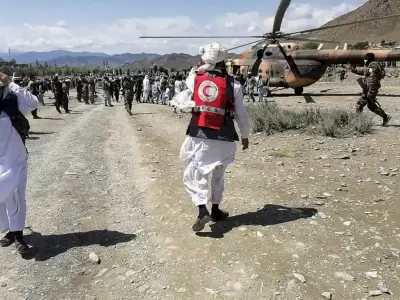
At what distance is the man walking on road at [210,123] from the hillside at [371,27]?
327ft

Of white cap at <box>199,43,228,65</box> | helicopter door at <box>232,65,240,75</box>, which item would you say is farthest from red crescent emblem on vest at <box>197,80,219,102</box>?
helicopter door at <box>232,65,240,75</box>

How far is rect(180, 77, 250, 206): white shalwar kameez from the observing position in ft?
14.3

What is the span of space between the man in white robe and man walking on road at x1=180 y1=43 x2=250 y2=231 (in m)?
1.55

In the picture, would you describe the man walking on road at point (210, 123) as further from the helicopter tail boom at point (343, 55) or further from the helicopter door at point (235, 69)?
the helicopter door at point (235, 69)

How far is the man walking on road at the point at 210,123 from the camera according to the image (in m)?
4.26

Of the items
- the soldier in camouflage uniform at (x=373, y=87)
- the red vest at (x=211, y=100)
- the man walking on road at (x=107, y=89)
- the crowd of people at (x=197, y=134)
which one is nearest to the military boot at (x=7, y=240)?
the crowd of people at (x=197, y=134)

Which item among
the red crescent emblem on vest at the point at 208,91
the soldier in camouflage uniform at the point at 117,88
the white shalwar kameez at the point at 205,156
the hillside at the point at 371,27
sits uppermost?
the hillside at the point at 371,27

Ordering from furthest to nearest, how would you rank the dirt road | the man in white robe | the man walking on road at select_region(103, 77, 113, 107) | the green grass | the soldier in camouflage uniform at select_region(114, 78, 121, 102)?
1. the soldier in camouflage uniform at select_region(114, 78, 121, 102)
2. the man walking on road at select_region(103, 77, 113, 107)
3. the green grass
4. the man in white robe
5. the dirt road

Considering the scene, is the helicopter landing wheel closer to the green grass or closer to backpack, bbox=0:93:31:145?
the green grass

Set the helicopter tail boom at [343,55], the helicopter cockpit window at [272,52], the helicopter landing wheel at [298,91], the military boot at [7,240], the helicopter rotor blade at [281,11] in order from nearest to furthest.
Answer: the military boot at [7,240]
the helicopter rotor blade at [281,11]
the helicopter tail boom at [343,55]
the helicopter cockpit window at [272,52]
the helicopter landing wheel at [298,91]

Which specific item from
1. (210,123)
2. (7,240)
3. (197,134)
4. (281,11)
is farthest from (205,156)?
(281,11)

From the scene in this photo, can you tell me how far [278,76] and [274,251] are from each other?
1707 centimetres

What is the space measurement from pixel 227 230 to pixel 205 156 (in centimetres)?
78

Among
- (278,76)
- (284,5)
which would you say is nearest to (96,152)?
(284,5)
